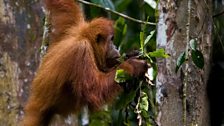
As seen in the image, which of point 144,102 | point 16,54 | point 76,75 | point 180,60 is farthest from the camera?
point 16,54

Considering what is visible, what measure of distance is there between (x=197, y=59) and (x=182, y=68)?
0.24 feet

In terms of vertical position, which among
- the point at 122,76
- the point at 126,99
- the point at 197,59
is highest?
the point at 197,59

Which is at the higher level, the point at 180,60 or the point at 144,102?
the point at 180,60

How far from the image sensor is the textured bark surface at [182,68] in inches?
83.0

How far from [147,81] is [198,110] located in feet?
1.47

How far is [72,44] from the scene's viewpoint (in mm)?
3092

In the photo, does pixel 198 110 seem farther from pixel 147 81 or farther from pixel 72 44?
pixel 72 44

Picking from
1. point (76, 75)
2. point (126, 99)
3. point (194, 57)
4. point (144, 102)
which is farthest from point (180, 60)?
point (76, 75)

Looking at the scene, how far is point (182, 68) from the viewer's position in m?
2.15

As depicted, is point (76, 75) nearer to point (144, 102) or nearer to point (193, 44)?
point (144, 102)

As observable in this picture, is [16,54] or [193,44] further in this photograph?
[16,54]

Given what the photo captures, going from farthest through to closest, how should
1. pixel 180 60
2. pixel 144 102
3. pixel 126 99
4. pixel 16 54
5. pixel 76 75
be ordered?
1. pixel 16 54
2. pixel 76 75
3. pixel 126 99
4. pixel 144 102
5. pixel 180 60

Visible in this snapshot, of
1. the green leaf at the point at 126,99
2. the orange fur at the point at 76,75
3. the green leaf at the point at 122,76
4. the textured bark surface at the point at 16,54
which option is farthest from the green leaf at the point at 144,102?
the textured bark surface at the point at 16,54

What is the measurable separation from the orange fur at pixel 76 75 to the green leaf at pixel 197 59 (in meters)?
0.53
